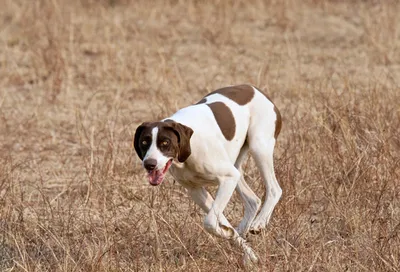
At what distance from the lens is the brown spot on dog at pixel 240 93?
20.1ft

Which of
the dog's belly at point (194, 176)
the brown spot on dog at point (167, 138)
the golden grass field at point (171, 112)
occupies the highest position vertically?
the brown spot on dog at point (167, 138)

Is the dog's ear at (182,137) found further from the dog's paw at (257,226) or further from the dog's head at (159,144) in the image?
the dog's paw at (257,226)

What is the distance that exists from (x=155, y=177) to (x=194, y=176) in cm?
41

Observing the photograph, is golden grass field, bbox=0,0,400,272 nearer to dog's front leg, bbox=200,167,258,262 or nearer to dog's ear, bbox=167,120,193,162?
Answer: dog's front leg, bbox=200,167,258,262

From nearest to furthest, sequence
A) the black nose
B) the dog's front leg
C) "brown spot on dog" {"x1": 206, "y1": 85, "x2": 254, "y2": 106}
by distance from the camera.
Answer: the black nose → the dog's front leg → "brown spot on dog" {"x1": 206, "y1": 85, "x2": 254, "y2": 106}

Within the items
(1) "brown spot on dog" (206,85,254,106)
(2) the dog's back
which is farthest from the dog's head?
(1) "brown spot on dog" (206,85,254,106)

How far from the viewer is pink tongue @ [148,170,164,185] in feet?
17.4

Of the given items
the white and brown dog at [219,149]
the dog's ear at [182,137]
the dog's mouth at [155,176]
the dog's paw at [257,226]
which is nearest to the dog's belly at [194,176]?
the white and brown dog at [219,149]

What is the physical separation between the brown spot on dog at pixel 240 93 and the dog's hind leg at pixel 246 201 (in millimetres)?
265

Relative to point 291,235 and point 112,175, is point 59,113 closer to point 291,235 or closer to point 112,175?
point 112,175

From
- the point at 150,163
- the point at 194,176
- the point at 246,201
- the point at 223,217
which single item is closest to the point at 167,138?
the point at 150,163

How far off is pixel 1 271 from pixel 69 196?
1.52m

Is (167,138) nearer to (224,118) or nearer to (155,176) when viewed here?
(155,176)

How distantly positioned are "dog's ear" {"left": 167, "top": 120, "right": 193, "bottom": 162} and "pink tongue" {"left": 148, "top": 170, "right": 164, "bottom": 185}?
0.52 feet
